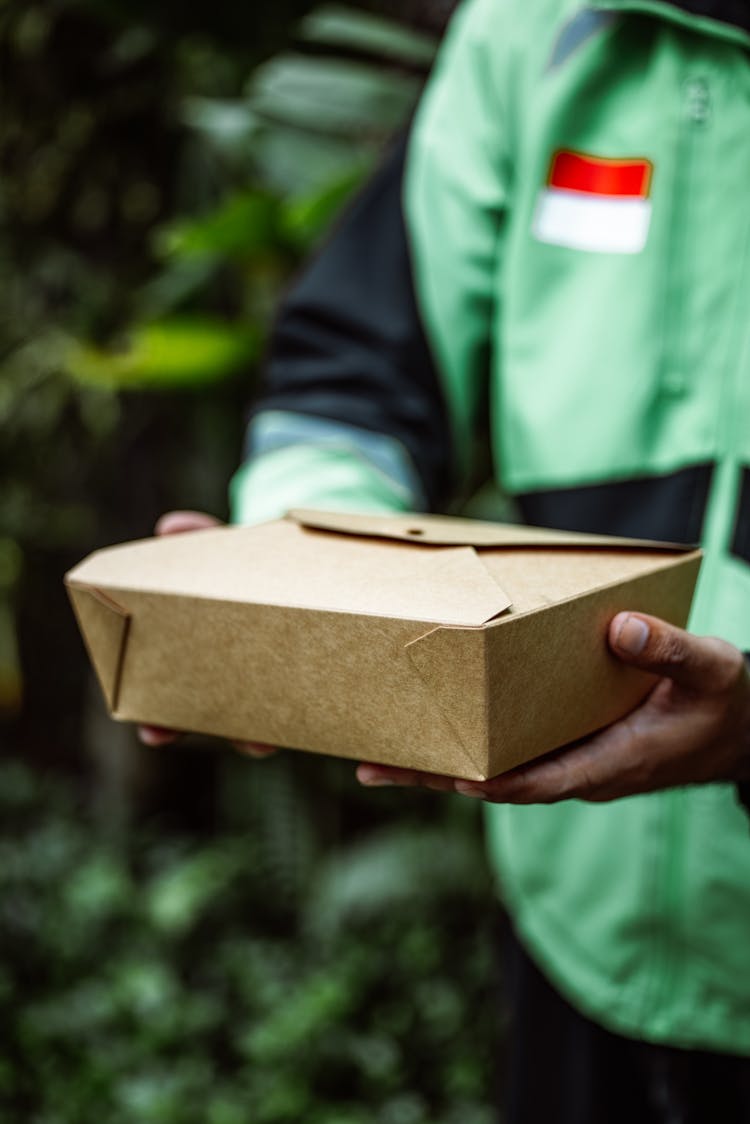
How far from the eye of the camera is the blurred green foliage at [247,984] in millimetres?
1734

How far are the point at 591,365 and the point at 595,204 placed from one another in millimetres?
116

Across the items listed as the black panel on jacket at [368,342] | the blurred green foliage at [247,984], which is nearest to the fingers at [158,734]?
the black panel on jacket at [368,342]

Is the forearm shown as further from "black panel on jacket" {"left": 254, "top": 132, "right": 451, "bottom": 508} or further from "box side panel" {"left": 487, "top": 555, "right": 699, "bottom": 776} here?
"box side panel" {"left": 487, "top": 555, "right": 699, "bottom": 776}

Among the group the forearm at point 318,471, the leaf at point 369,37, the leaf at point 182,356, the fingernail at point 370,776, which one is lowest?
the leaf at point 182,356

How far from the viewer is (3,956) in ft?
6.31

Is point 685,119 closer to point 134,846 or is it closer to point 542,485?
point 542,485

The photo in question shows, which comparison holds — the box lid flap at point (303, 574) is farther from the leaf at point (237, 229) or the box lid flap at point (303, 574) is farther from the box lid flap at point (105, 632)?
the leaf at point (237, 229)

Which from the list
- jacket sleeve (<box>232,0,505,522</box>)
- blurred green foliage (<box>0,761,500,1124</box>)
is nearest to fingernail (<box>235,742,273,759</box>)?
jacket sleeve (<box>232,0,505,522</box>)

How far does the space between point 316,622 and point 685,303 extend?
1.31ft

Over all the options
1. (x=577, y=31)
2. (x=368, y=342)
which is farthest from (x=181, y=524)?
(x=577, y=31)

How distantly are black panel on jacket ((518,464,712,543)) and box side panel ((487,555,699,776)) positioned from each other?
5.7 inches

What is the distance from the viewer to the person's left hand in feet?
1.86

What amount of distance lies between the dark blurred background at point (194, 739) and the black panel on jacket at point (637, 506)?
2.37ft

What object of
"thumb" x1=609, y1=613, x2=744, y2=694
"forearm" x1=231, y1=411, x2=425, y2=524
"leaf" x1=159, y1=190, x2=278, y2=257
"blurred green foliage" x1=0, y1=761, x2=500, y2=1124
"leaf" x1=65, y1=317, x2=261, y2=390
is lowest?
"blurred green foliage" x1=0, y1=761, x2=500, y2=1124
